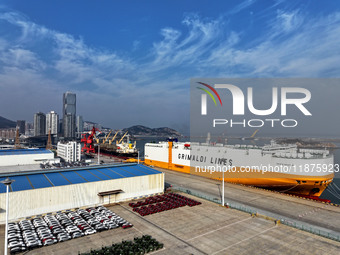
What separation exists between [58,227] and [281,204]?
2838 cm

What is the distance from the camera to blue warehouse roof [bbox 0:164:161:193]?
83.8 feet

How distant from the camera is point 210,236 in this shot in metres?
20.2

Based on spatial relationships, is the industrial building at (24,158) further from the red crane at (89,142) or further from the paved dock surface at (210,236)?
the red crane at (89,142)

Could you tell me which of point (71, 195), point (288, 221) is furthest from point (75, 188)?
point (288, 221)

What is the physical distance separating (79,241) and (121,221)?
4776 mm

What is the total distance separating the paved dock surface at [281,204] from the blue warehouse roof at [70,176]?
490 inches

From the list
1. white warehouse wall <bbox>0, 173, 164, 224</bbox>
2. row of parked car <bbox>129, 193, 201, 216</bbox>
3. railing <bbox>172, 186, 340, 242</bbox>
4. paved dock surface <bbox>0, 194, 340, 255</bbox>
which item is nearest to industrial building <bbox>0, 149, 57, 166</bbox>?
white warehouse wall <bbox>0, 173, 164, 224</bbox>

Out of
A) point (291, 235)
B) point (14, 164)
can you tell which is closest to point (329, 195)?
point (291, 235)

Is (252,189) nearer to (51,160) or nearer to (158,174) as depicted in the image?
(158,174)

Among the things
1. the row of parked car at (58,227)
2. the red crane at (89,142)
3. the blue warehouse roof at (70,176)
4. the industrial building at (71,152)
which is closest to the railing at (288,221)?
the blue warehouse roof at (70,176)

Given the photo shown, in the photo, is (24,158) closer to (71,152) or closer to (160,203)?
(71,152)

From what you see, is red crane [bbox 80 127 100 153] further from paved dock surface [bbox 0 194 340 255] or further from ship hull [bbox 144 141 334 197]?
paved dock surface [bbox 0 194 340 255]

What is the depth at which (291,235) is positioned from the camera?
66.8 ft

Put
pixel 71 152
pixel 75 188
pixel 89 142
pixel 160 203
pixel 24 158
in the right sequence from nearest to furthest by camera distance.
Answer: pixel 75 188 → pixel 160 203 → pixel 24 158 → pixel 71 152 → pixel 89 142
